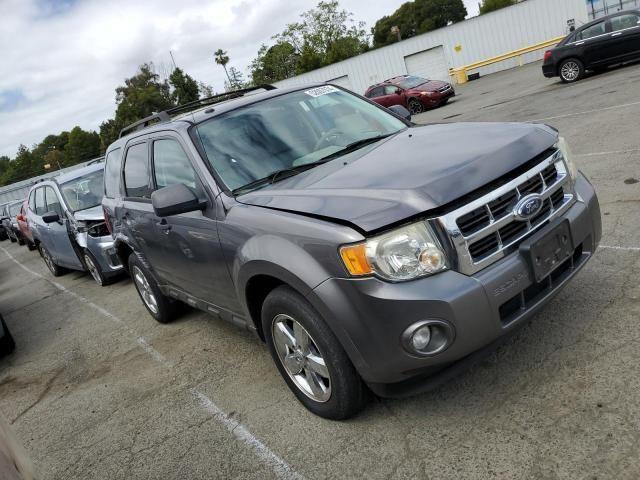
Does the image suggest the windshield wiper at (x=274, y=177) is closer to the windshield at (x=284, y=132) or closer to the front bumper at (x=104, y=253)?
the windshield at (x=284, y=132)

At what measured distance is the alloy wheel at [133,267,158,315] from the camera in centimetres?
544

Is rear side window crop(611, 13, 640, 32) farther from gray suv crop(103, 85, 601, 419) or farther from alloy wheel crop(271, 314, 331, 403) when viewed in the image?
alloy wheel crop(271, 314, 331, 403)

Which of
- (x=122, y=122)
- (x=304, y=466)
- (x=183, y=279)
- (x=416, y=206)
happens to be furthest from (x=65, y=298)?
(x=122, y=122)

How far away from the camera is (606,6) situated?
1389 inches

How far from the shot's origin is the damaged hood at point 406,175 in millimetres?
2498

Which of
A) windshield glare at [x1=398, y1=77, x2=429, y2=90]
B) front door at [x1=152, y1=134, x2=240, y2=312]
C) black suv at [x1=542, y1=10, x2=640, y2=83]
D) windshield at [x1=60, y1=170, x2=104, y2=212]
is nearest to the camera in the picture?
front door at [x1=152, y1=134, x2=240, y2=312]

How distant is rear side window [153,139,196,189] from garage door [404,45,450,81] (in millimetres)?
36032

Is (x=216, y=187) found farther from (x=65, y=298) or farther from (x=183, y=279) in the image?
(x=65, y=298)

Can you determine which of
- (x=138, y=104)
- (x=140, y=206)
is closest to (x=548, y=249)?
(x=140, y=206)

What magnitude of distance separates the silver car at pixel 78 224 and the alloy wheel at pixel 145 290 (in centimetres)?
207

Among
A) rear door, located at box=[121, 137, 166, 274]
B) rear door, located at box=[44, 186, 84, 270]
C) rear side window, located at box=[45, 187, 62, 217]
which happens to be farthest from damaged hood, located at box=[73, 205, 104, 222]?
rear door, located at box=[121, 137, 166, 274]

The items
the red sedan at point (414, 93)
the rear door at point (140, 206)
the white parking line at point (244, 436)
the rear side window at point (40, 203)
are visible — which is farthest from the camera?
the red sedan at point (414, 93)

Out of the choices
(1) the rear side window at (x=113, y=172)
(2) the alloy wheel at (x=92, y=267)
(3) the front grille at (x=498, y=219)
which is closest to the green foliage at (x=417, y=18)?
(2) the alloy wheel at (x=92, y=267)

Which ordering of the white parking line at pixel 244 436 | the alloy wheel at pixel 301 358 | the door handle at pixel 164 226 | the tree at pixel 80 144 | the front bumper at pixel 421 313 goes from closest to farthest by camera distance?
the front bumper at pixel 421 313, the white parking line at pixel 244 436, the alloy wheel at pixel 301 358, the door handle at pixel 164 226, the tree at pixel 80 144
